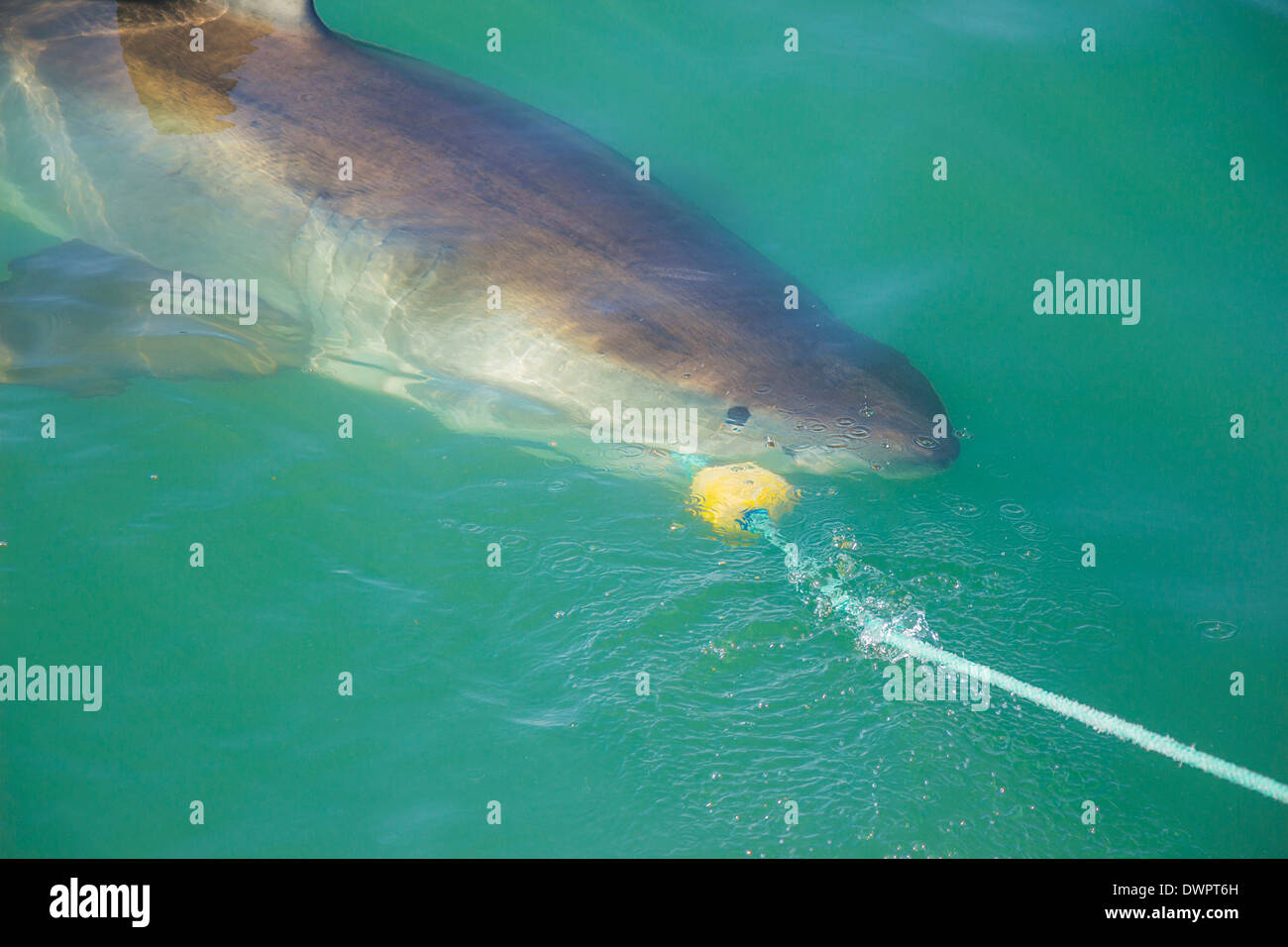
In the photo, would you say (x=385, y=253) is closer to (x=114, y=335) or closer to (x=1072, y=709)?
(x=114, y=335)

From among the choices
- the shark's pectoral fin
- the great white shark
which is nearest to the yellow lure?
the great white shark

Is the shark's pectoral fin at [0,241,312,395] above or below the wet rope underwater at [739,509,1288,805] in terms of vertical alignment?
above

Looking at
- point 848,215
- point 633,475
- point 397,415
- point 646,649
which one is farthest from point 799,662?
point 848,215

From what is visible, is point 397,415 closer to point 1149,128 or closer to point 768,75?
point 768,75

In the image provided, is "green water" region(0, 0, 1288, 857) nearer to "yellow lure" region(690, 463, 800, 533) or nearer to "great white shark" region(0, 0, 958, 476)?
"yellow lure" region(690, 463, 800, 533)

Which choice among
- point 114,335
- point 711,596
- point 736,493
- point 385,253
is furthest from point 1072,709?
point 114,335

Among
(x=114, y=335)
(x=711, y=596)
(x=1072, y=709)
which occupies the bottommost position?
(x=1072, y=709)

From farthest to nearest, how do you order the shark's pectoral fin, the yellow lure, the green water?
the shark's pectoral fin
the yellow lure
the green water
